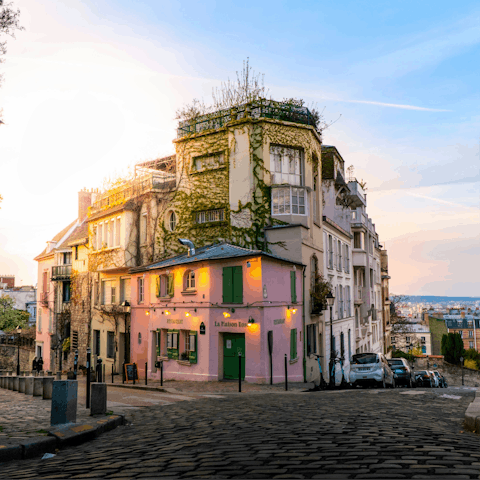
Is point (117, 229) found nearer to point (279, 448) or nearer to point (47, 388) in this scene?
point (47, 388)

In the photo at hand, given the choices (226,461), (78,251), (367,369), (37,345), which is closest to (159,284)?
(367,369)

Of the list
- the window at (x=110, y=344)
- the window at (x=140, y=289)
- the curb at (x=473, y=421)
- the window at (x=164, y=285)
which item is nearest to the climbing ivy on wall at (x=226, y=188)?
the window at (x=140, y=289)

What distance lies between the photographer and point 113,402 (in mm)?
12844

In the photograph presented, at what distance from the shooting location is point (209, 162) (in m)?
26.9

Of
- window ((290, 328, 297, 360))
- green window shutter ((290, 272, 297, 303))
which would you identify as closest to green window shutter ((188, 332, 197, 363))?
window ((290, 328, 297, 360))

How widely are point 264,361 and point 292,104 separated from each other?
14692 mm

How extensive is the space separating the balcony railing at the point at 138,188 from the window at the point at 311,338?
11.8m

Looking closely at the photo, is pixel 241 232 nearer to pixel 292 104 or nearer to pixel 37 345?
pixel 292 104

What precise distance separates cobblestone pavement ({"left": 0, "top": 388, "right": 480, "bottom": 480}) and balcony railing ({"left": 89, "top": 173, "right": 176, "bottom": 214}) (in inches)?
802

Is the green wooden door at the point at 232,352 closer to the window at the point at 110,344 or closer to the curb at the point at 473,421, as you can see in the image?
the window at the point at 110,344

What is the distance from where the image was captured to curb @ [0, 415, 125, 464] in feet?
21.7

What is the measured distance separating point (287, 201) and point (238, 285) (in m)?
6.04

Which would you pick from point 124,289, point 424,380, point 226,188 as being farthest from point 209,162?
point 424,380

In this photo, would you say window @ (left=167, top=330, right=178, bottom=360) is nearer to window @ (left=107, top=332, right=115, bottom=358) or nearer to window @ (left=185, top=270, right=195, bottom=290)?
window @ (left=185, top=270, right=195, bottom=290)
